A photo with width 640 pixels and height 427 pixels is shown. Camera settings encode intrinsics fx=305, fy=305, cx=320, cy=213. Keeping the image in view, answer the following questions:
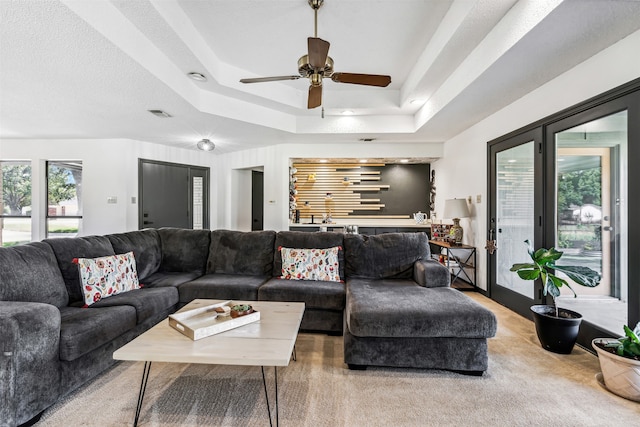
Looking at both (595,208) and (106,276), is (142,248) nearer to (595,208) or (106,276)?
(106,276)

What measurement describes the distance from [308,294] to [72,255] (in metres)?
1.99

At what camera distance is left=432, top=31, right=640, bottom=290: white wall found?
2340 millimetres

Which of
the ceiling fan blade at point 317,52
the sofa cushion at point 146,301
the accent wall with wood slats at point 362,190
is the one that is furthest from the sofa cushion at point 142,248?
the accent wall with wood slats at point 362,190

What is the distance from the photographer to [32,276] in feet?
6.98

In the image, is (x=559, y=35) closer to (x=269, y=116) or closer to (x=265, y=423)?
(x=265, y=423)

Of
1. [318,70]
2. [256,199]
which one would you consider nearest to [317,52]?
[318,70]

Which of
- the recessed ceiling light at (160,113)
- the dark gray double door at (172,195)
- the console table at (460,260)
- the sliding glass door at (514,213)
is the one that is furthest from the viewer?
the dark gray double door at (172,195)

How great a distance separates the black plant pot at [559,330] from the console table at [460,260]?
74.0 inches

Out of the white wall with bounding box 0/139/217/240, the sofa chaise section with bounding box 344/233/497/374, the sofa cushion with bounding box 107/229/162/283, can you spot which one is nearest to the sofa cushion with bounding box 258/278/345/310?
the sofa chaise section with bounding box 344/233/497/374

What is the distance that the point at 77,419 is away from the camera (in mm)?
1680

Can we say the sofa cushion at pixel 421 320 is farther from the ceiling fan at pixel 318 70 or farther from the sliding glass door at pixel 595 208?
the ceiling fan at pixel 318 70

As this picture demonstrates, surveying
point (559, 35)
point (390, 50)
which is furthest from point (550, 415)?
point (390, 50)

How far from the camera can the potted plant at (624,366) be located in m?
1.87

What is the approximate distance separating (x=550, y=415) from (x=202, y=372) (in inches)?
86.6
